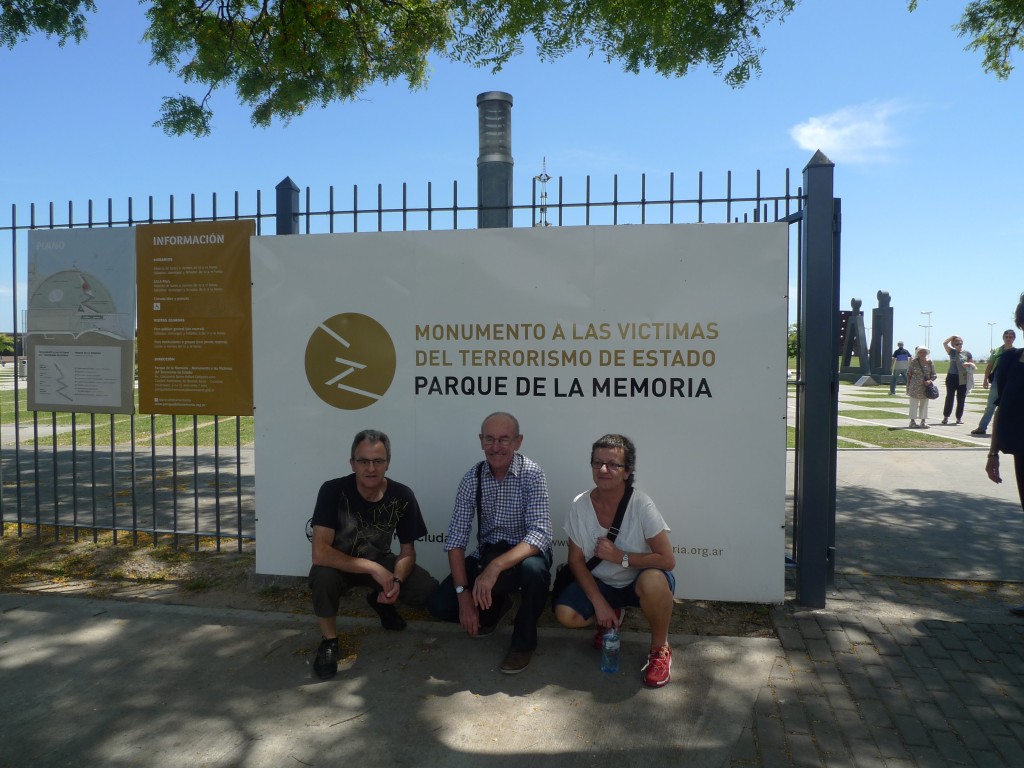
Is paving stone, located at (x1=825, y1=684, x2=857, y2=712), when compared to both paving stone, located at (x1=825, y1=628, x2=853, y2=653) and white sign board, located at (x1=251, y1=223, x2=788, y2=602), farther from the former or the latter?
white sign board, located at (x1=251, y1=223, x2=788, y2=602)

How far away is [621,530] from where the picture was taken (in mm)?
3885

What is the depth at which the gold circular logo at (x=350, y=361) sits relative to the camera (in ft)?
15.8

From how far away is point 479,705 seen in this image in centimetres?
344

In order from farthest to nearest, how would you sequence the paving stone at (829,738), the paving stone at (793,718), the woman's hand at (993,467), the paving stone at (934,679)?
the woman's hand at (993,467), the paving stone at (934,679), the paving stone at (793,718), the paving stone at (829,738)

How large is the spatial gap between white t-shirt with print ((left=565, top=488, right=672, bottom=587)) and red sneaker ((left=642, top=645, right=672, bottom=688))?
38 centimetres

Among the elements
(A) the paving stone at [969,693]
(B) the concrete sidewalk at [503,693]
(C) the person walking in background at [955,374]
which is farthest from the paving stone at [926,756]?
(C) the person walking in background at [955,374]

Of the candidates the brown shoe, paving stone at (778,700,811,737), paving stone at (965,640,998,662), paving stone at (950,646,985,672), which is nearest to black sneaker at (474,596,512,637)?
the brown shoe

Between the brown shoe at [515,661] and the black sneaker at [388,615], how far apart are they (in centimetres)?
76

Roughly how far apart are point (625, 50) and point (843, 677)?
7345mm

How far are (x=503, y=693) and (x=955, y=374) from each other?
14965mm

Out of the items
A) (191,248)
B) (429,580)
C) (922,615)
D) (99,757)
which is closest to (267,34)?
(191,248)

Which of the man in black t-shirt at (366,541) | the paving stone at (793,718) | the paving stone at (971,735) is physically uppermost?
the man in black t-shirt at (366,541)

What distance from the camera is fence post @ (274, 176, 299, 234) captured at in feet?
16.6

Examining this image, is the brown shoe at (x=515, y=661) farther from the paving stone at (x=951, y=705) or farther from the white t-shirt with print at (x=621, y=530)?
the paving stone at (x=951, y=705)
